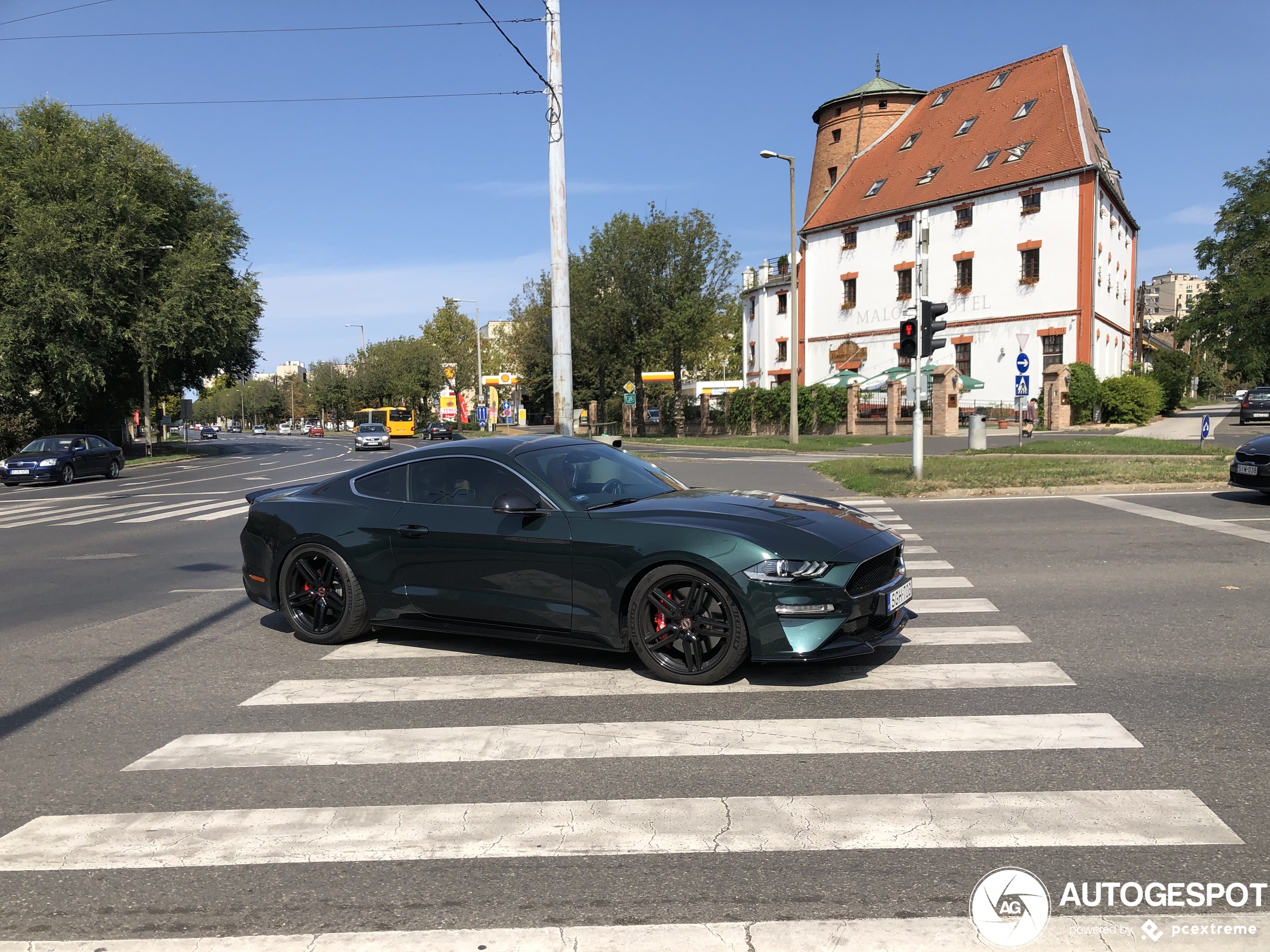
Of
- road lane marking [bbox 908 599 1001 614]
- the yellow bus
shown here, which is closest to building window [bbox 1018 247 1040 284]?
road lane marking [bbox 908 599 1001 614]

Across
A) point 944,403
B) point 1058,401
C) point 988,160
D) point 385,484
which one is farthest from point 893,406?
point 385,484

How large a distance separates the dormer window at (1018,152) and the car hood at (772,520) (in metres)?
46.6

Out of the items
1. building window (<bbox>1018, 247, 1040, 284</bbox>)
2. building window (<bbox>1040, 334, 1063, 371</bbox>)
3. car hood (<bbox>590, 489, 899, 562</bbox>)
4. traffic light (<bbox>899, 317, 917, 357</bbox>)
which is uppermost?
building window (<bbox>1018, 247, 1040, 284</bbox>)

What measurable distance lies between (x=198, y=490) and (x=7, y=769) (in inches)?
779

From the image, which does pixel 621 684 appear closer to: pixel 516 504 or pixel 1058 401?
pixel 516 504

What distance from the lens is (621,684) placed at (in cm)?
552

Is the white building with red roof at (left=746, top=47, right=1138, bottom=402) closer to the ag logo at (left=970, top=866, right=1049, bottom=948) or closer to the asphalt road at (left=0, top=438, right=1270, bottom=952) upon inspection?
the asphalt road at (left=0, top=438, right=1270, bottom=952)

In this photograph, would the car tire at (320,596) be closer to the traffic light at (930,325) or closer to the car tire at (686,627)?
the car tire at (686,627)

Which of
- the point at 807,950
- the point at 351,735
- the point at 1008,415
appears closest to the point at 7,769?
the point at 351,735

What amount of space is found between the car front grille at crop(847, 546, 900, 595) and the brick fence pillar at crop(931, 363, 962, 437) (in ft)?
122

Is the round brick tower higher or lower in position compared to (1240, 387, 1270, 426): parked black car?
higher

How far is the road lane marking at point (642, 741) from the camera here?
436cm

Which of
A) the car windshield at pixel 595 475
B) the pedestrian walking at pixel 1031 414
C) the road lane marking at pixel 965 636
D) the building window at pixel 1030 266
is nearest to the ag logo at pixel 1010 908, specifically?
the road lane marking at pixel 965 636

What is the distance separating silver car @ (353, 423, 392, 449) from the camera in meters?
50.7
